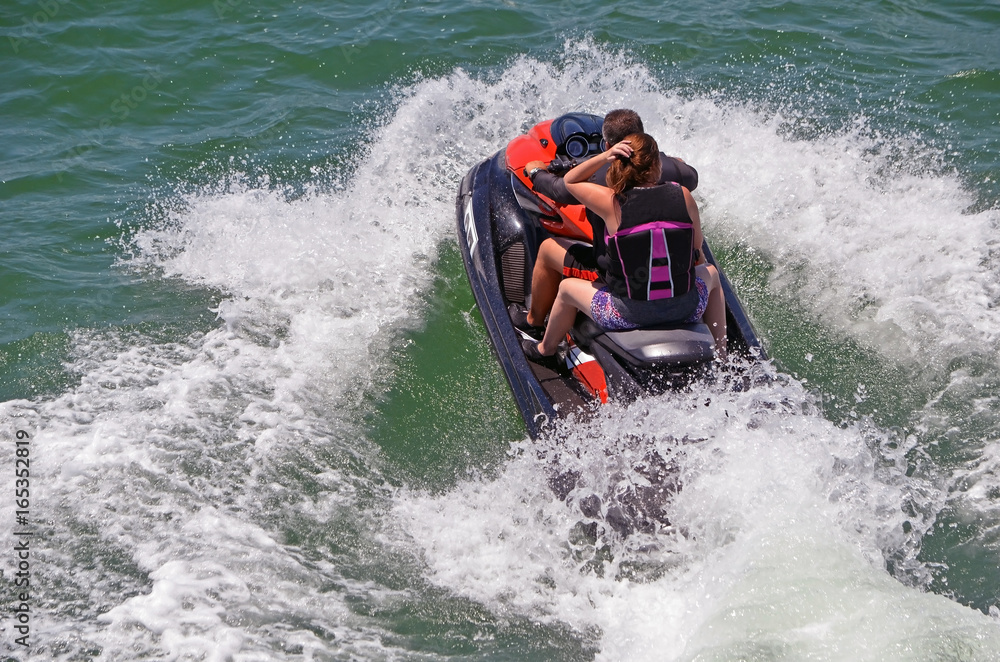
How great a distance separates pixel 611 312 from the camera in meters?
4.69

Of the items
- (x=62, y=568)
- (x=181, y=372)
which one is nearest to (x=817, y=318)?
(x=181, y=372)

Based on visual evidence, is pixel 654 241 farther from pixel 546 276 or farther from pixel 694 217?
pixel 546 276

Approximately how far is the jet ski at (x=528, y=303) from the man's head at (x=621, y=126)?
85 cm

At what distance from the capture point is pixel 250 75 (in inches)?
381

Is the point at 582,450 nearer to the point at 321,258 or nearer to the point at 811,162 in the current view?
the point at 321,258

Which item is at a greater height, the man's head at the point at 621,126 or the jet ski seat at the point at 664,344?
the man's head at the point at 621,126

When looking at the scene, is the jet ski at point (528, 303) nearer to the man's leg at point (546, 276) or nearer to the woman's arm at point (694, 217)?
the man's leg at point (546, 276)

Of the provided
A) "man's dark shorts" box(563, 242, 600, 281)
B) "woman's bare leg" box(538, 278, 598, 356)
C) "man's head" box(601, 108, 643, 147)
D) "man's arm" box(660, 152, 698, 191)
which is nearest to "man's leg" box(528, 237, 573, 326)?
"man's dark shorts" box(563, 242, 600, 281)

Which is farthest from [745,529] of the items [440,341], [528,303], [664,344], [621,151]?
[440,341]

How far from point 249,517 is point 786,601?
106 inches

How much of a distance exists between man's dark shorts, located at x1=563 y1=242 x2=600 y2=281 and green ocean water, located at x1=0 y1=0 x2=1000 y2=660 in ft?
3.26

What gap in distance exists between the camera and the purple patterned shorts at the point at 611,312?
467 cm

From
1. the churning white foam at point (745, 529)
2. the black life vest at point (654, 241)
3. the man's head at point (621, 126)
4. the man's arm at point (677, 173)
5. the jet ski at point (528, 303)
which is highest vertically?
the man's head at point (621, 126)

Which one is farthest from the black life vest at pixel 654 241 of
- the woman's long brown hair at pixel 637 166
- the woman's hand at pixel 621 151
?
the woman's hand at pixel 621 151
